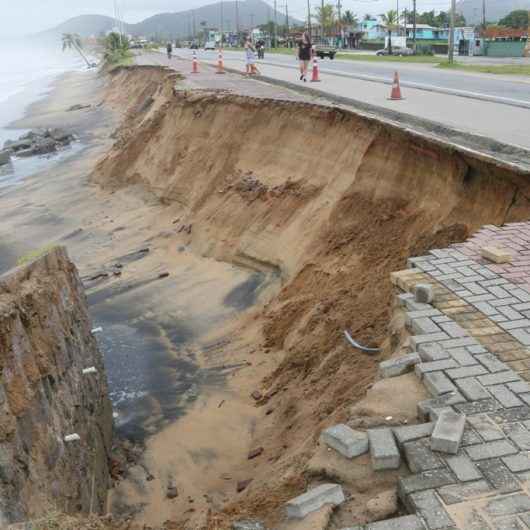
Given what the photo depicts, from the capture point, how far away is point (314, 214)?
39.3 feet

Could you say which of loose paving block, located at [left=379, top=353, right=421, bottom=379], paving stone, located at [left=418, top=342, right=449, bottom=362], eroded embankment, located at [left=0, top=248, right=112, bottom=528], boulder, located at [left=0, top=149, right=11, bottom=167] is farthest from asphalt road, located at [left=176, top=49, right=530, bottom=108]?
boulder, located at [left=0, top=149, right=11, bottom=167]

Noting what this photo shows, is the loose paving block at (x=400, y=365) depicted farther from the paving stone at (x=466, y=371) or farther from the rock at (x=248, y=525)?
the rock at (x=248, y=525)

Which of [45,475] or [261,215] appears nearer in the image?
[45,475]

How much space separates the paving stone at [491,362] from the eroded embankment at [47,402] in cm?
354

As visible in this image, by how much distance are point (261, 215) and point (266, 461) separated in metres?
7.19

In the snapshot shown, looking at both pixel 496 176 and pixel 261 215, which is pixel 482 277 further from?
pixel 261 215

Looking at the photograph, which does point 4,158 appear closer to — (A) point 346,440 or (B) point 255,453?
(B) point 255,453

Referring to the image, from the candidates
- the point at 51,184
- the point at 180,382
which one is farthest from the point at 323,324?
the point at 51,184

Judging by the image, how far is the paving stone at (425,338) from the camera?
502 cm

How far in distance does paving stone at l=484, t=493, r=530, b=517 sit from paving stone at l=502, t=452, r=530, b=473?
20 cm

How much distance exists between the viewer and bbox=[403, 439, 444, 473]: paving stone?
3.75 meters

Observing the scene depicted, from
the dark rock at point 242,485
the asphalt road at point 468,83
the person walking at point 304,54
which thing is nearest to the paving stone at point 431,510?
the dark rock at point 242,485

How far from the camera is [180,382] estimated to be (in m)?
9.38

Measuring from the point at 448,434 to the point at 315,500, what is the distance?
90 centimetres
